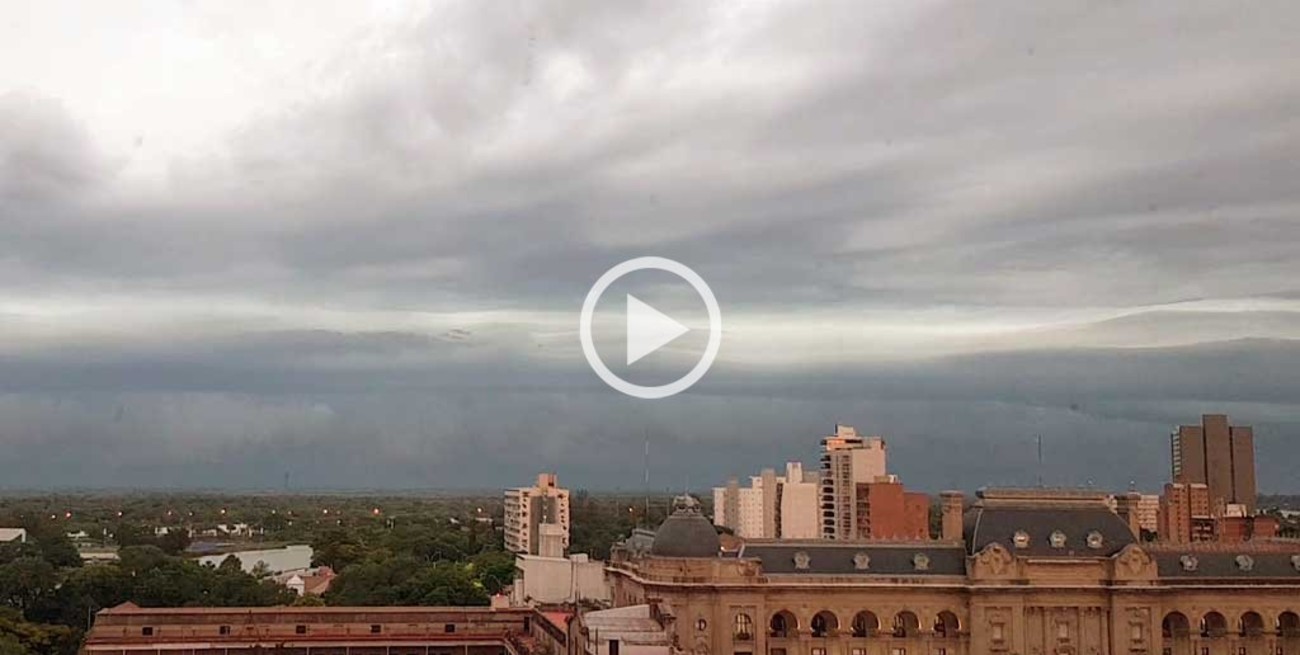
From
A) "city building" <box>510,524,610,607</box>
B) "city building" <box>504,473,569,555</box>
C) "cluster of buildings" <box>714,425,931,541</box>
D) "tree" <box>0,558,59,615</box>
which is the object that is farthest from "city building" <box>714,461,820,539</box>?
"tree" <box>0,558,59,615</box>

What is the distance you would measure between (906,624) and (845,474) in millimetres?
73161

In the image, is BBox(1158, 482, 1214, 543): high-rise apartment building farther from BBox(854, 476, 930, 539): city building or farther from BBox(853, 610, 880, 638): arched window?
BBox(853, 610, 880, 638): arched window

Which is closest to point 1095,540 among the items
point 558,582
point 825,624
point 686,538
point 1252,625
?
point 1252,625

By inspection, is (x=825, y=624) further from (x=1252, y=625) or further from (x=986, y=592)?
(x=1252, y=625)

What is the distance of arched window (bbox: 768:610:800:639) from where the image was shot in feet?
192

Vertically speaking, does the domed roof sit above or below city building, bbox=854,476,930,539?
above

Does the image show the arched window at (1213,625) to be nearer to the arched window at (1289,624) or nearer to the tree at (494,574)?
the arched window at (1289,624)

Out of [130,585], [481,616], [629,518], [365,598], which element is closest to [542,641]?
[481,616]

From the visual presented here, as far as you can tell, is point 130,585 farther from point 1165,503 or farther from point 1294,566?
point 1165,503

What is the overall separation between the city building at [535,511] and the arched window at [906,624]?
95498mm

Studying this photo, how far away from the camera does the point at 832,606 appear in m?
58.6

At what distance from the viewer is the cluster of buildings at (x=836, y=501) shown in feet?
347

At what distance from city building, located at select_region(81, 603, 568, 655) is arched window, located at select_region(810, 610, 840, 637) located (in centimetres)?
1220

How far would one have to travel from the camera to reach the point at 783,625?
59125 mm
